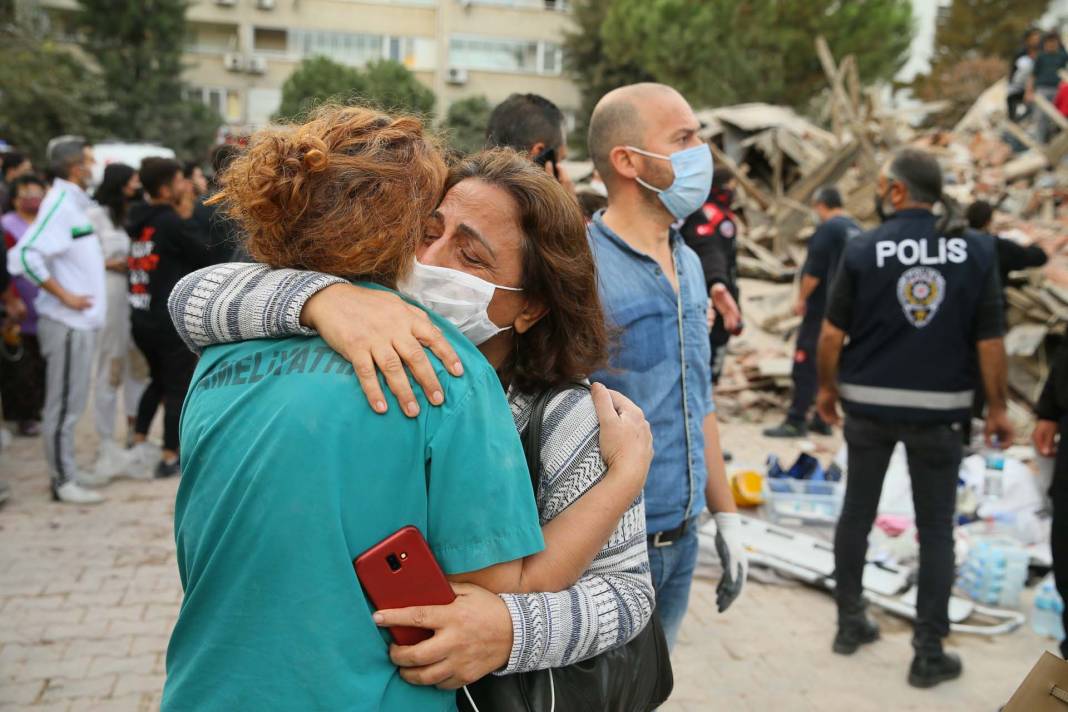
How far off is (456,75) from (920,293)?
119 feet

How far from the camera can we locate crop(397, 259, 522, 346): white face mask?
174 centimetres

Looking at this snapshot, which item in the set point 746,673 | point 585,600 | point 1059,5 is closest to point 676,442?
point 585,600

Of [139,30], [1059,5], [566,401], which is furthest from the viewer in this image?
[1059,5]

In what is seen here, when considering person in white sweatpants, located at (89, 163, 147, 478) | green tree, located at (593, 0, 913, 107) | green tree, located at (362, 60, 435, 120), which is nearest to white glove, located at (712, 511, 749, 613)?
person in white sweatpants, located at (89, 163, 147, 478)

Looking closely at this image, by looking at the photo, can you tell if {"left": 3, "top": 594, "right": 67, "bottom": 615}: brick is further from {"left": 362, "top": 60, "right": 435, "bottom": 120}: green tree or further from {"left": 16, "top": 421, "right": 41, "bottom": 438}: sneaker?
{"left": 362, "top": 60, "right": 435, "bottom": 120}: green tree

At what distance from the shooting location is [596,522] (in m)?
1.54

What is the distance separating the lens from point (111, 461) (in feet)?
21.6

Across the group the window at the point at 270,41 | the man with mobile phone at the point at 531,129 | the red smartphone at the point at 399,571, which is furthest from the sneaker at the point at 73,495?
the window at the point at 270,41

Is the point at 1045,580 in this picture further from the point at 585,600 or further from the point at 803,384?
the point at 585,600

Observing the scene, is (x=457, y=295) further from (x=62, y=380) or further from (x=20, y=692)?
(x=62, y=380)

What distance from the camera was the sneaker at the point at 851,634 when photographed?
4.36 meters

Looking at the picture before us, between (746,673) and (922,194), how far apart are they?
2346mm

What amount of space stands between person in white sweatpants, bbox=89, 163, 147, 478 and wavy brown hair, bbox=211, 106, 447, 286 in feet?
19.2

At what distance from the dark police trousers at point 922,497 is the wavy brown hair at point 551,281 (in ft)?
8.61
